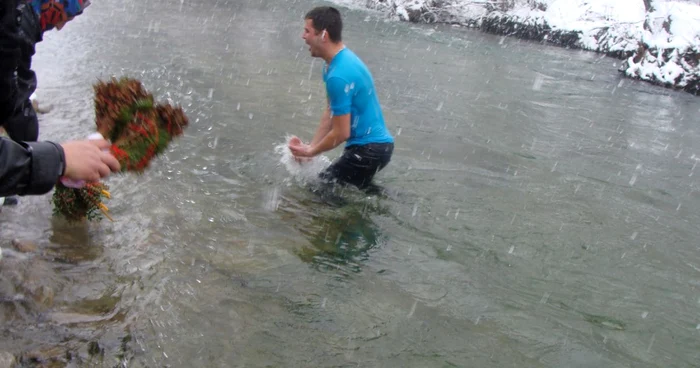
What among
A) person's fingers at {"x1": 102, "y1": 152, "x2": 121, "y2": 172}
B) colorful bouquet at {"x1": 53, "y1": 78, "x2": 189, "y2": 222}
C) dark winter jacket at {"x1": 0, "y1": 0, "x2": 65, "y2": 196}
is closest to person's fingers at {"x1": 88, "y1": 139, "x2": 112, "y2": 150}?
colorful bouquet at {"x1": 53, "y1": 78, "x2": 189, "y2": 222}

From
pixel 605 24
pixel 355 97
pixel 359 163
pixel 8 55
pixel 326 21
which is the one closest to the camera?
pixel 8 55

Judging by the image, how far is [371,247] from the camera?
5699mm

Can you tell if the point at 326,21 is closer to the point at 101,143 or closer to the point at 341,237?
the point at 341,237

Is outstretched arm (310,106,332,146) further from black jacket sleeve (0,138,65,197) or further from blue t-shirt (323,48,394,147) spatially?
black jacket sleeve (0,138,65,197)

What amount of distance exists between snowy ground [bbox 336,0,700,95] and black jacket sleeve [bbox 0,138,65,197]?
726 inches

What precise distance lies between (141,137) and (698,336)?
4.45m

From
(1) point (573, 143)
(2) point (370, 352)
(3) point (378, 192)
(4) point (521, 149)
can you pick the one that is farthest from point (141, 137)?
(1) point (573, 143)

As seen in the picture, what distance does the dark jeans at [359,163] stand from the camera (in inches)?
242

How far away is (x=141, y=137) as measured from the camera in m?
2.83

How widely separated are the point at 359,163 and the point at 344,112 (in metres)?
0.67

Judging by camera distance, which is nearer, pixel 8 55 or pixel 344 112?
pixel 8 55

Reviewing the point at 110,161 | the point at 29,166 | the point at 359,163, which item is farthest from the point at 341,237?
the point at 29,166

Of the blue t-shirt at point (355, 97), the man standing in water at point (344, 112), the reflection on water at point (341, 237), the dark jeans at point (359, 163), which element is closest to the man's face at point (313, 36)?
the man standing in water at point (344, 112)

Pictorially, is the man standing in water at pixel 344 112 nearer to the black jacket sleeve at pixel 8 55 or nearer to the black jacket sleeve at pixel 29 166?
the black jacket sleeve at pixel 8 55
